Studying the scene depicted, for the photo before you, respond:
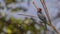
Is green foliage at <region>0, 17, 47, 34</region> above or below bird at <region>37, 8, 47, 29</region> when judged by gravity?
below

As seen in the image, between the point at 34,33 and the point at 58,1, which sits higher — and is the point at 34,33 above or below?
below

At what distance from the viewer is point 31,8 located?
0.72 metres

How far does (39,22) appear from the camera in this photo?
2.35ft

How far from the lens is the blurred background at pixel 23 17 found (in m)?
0.71

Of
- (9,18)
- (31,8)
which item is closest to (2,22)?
(9,18)

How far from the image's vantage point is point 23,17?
729 millimetres

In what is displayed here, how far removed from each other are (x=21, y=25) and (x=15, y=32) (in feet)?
0.17

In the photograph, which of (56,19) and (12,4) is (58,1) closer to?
(56,19)

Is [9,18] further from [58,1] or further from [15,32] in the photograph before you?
[58,1]

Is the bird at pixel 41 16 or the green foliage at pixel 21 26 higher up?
the bird at pixel 41 16

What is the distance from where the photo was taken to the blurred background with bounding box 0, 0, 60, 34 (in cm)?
71

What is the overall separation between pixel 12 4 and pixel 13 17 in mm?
76

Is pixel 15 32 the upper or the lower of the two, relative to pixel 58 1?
lower

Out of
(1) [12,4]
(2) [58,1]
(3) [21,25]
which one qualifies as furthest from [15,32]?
(2) [58,1]
